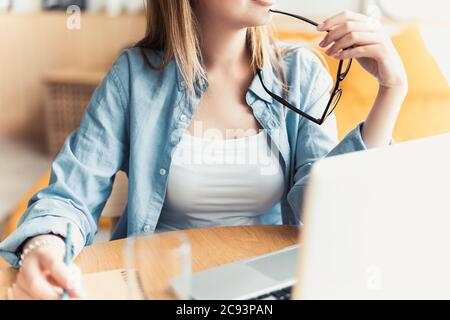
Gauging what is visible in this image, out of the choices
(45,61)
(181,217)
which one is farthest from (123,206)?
(45,61)

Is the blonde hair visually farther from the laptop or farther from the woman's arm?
the laptop

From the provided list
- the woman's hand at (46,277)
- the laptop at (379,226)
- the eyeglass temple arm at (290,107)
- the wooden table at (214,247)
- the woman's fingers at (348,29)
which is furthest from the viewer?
the eyeglass temple arm at (290,107)

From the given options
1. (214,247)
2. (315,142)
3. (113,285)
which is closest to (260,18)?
(315,142)

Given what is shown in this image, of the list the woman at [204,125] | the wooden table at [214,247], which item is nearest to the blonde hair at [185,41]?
the woman at [204,125]

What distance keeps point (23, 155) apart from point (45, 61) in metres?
0.59

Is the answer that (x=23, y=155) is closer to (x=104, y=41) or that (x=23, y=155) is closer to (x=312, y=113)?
(x=104, y=41)

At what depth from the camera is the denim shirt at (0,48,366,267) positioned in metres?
0.96

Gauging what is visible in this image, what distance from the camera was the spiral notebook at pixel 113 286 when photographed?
2.16ft

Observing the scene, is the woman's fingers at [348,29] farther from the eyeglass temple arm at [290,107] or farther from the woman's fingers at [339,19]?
the eyeglass temple arm at [290,107]

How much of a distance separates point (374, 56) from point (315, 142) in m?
0.19

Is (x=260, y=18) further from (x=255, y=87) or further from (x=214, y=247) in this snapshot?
(x=214, y=247)

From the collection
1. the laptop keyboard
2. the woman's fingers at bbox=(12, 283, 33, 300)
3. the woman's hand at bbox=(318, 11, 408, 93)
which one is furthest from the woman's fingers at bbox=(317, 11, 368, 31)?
the woman's fingers at bbox=(12, 283, 33, 300)

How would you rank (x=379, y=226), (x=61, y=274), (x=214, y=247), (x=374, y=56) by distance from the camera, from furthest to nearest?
(x=374, y=56)
(x=214, y=247)
(x=61, y=274)
(x=379, y=226)

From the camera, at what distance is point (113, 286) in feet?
2.25
